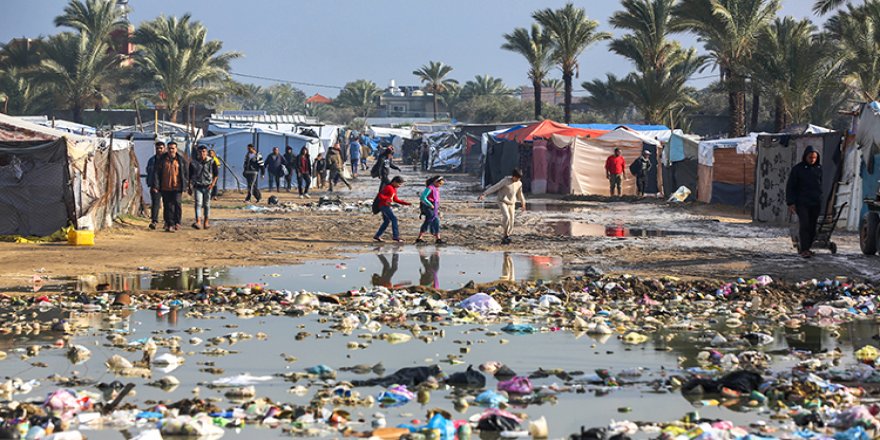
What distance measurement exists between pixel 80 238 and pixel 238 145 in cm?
2090

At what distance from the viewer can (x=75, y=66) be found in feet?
195

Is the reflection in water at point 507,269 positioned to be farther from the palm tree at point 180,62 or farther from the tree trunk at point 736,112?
the palm tree at point 180,62

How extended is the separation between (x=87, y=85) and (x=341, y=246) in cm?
4350

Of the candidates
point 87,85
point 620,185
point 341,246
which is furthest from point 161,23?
point 341,246

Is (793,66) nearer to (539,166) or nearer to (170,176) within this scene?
(539,166)

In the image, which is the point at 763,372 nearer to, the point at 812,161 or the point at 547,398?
the point at 547,398

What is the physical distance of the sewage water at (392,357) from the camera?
7832 millimetres

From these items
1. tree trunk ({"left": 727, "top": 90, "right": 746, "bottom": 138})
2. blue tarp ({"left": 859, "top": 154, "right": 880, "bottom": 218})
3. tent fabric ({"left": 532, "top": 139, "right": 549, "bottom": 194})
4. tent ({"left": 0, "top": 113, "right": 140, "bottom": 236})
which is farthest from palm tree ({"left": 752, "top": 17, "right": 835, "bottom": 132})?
tent ({"left": 0, "top": 113, "right": 140, "bottom": 236})

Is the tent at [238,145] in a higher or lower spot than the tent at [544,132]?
lower

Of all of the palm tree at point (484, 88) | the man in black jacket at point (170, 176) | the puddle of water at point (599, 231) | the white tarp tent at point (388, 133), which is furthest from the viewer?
the palm tree at point (484, 88)

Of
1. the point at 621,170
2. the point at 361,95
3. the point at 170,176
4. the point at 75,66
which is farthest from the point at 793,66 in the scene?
the point at 361,95

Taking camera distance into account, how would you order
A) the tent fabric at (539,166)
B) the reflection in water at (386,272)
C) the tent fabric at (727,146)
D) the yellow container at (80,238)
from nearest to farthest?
1. the reflection in water at (386,272)
2. the yellow container at (80,238)
3. the tent fabric at (727,146)
4. the tent fabric at (539,166)

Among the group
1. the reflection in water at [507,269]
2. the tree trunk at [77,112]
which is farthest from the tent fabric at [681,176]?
the tree trunk at [77,112]

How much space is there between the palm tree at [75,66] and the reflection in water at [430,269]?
4329 centimetres
